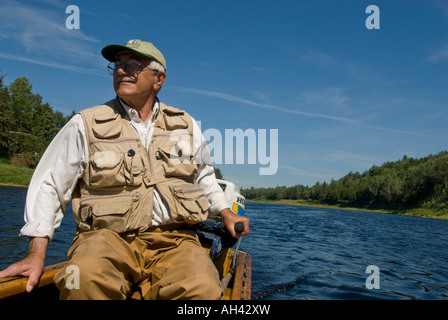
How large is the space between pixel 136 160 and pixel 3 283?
4.13 feet

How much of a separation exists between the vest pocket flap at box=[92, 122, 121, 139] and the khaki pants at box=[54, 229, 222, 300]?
0.77 m

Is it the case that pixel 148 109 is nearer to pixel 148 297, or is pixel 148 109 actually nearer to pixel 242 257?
pixel 148 297

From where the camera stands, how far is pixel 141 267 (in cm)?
264

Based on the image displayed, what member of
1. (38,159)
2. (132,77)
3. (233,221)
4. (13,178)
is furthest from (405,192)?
(132,77)

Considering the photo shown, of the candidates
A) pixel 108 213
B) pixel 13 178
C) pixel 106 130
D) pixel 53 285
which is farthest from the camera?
pixel 13 178

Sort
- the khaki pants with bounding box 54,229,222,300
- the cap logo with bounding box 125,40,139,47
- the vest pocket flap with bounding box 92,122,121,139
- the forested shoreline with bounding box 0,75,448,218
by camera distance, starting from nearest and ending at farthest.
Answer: the khaki pants with bounding box 54,229,222,300, the vest pocket flap with bounding box 92,122,121,139, the cap logo with bounding box 125,40,139,47, the forested shoreline with bounding box 0,75,448,218

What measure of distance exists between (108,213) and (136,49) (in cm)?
142

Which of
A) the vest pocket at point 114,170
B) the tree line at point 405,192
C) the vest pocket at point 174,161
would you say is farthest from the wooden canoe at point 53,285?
the tree line at point 405,192

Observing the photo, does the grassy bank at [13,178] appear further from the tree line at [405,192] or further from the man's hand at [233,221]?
the tree line at [405,192]

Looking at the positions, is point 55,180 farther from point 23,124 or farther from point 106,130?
point 23,124

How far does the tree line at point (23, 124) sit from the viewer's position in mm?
52688

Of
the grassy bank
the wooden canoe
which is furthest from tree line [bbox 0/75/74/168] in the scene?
the wooden canoe

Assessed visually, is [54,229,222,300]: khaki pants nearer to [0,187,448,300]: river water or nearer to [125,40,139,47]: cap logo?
[125,40,139,47]: cap logo

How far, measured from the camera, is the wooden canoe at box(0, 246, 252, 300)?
7.57ft
